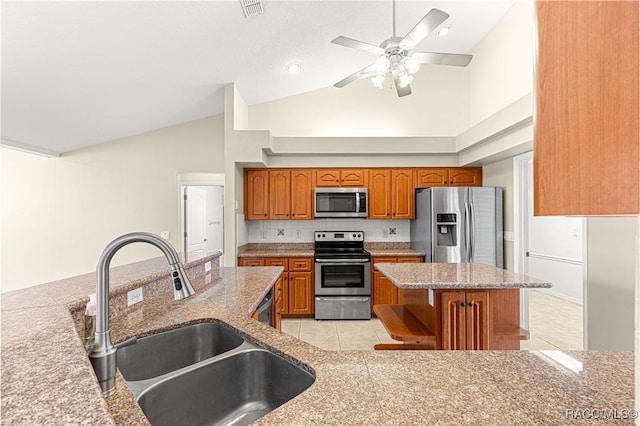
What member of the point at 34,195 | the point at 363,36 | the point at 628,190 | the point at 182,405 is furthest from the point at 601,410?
the point at 34,195

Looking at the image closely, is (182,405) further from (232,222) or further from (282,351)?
(232,222)

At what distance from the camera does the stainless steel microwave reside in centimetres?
438

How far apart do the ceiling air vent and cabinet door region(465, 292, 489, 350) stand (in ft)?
9.07

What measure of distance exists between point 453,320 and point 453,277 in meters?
0.30

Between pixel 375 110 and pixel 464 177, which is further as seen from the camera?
pixel 375 110

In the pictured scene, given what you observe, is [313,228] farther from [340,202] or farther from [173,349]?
[173,349]

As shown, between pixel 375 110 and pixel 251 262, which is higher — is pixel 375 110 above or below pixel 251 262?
above

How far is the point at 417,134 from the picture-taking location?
15.6 feet

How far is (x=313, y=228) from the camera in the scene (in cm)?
479

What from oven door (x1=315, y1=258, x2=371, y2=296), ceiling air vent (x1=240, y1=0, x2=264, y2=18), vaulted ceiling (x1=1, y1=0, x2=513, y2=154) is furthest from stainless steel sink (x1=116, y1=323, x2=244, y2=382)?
oven door (x1=315, y1=258, x2=371, y2=296)

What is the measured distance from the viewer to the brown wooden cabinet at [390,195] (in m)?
4.48

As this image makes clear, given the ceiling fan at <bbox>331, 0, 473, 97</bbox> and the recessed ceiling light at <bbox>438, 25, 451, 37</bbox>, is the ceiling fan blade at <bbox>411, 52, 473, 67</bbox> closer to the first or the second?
the ceiling fan at <bbox>331, 0, 473, 97</bbox>

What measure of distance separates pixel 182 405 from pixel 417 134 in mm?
4597

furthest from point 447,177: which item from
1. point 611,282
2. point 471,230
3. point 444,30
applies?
point 611,282
